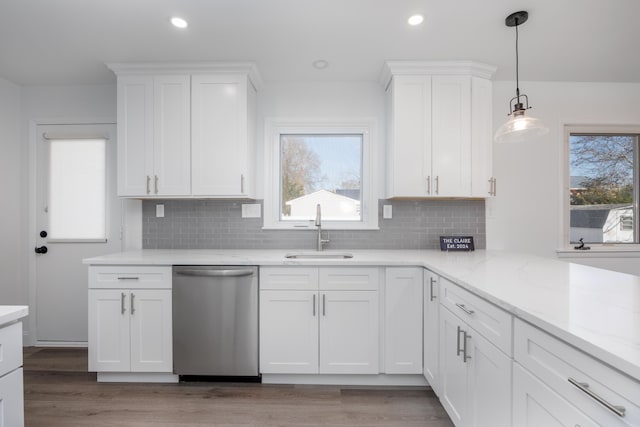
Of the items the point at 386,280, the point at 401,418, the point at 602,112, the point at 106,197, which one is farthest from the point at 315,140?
the point at 602,112

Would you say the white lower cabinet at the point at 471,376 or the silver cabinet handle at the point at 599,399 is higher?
the silver cabinet handle at the point at 599,399

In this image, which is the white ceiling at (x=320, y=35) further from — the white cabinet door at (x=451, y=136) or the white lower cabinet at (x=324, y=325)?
the white lower cabinet at (x=324, y=325)

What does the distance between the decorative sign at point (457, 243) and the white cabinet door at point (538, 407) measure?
162 cm

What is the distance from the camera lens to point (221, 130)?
246 centimetres

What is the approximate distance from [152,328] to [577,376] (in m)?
2.39

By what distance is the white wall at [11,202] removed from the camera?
109 inches

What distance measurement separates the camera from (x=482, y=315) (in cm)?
132

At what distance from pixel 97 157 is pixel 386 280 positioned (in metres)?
2.93

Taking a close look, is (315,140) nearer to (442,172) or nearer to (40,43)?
(442,172)

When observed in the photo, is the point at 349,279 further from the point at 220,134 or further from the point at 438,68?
the point at 438,68

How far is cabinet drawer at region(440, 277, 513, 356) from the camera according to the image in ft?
3.74

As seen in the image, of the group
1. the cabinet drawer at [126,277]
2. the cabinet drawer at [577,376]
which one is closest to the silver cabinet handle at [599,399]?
the cabinet drawer at [577,376]

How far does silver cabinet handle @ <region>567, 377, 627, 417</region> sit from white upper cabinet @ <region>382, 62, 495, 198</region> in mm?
1789

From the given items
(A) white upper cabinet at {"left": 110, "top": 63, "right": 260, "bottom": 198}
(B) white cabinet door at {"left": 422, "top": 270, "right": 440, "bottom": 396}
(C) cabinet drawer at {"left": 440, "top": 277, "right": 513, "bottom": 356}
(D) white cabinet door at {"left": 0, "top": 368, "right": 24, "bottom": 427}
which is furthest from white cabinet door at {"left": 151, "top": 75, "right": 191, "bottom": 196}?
(C) cabinet drawer at {"left": 440, "top": 277, "right": 513, "bottom": 356}
